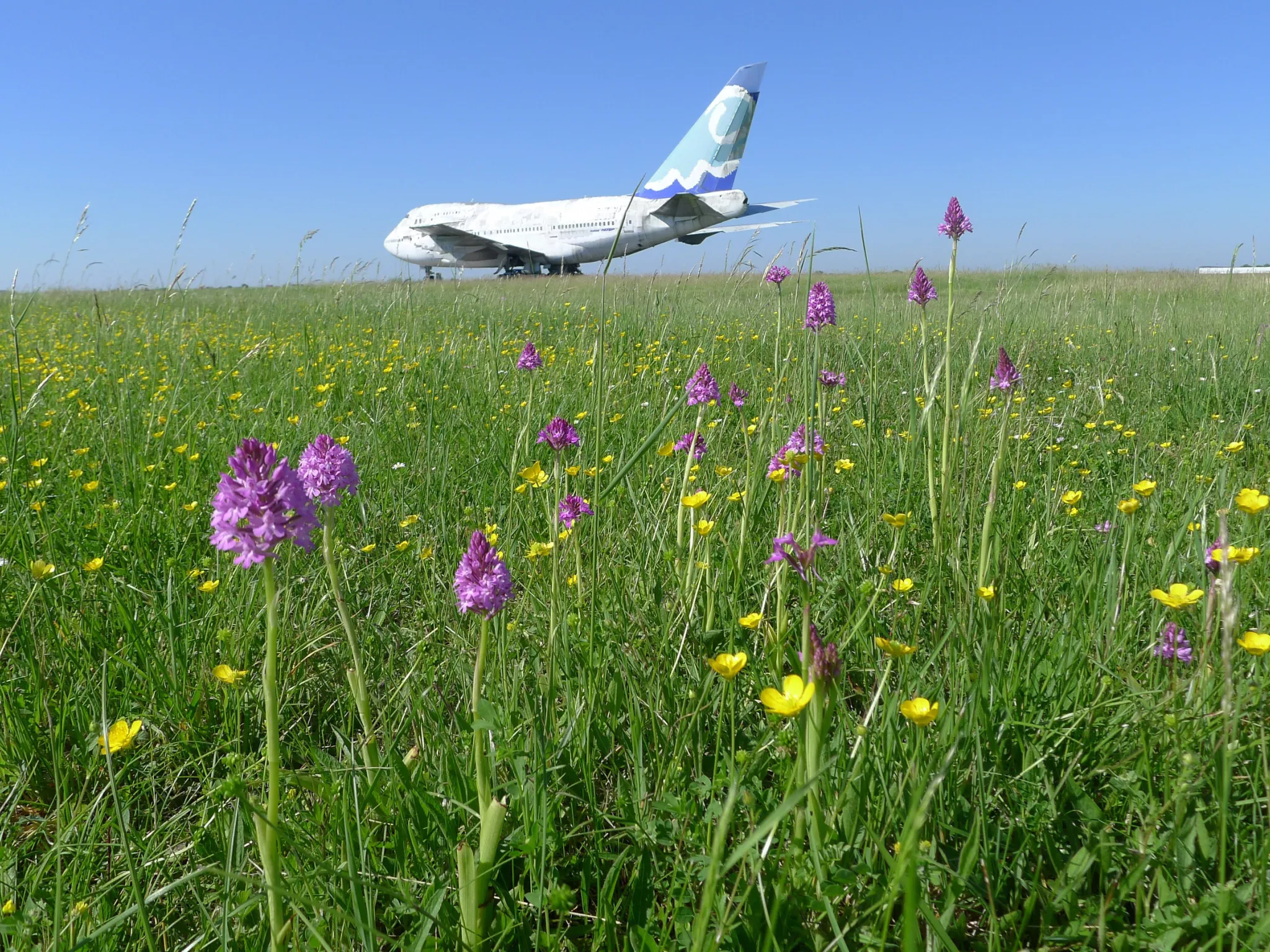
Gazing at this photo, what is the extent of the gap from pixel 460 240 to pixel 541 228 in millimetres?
2930

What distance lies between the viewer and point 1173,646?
117 cm

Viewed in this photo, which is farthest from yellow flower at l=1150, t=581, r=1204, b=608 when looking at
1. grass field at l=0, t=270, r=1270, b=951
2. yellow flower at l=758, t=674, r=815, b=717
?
yellow flower at l=758, t=674, r=815, b=717

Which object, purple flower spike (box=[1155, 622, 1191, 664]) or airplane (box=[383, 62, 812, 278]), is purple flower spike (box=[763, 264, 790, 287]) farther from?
airplane (box=[383, 62, 812, 278])

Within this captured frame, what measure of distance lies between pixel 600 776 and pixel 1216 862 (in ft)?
2.55

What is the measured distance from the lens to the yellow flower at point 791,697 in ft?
2.50

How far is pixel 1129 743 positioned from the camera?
107 centimetres

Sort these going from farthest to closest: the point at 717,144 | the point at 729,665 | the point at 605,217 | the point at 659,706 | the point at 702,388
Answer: the point at 605,217, the point at 717,144, the point at 702,388, the point at 659,706, the point at 729,665

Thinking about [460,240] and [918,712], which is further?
[460,240]

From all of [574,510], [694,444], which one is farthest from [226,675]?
[694,444]

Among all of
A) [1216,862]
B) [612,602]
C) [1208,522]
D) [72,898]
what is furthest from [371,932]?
[1208,522]

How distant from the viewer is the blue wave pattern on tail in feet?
78.9

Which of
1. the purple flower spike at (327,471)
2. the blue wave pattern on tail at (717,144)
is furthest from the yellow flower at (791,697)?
the blue wave pattern on tail at (717,144)

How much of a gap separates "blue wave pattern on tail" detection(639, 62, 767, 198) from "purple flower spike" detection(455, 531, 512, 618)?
85.2 ft

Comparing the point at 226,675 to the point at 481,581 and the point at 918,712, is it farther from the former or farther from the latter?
the point at 918,712
